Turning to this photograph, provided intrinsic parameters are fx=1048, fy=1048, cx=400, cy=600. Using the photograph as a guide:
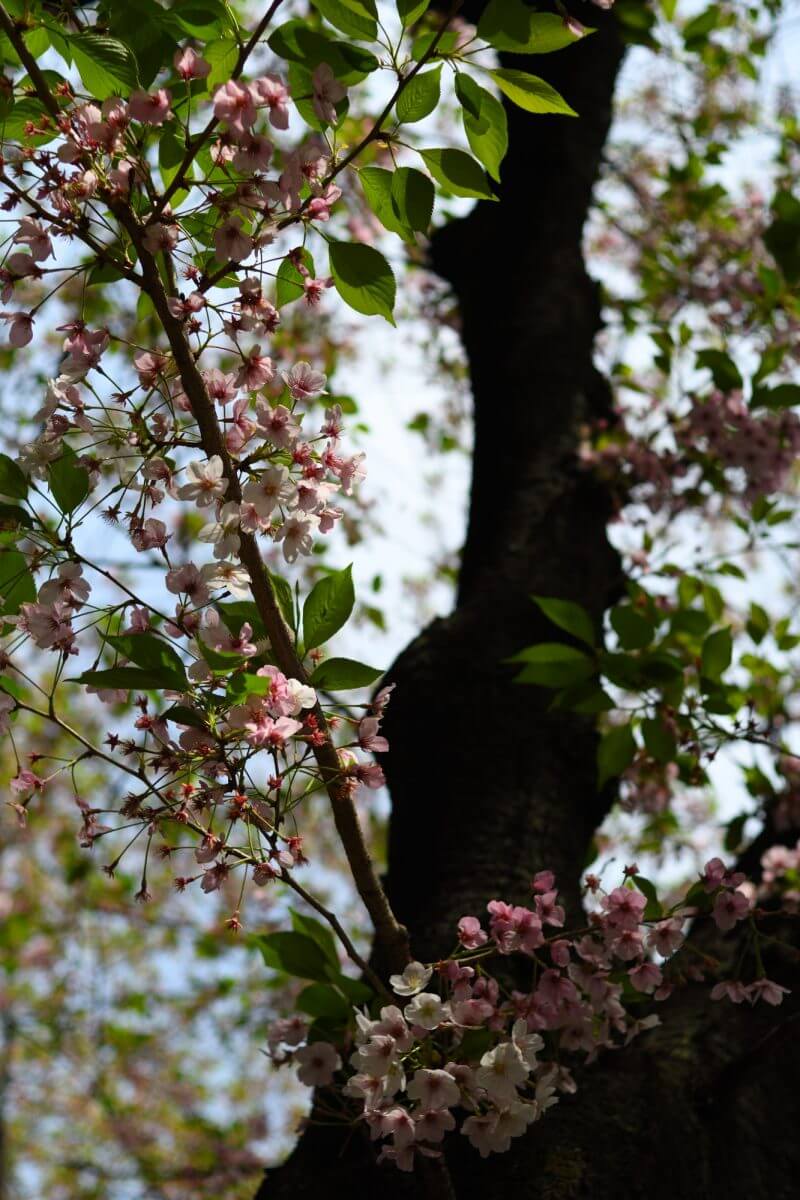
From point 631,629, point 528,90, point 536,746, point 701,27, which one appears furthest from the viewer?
point 701,27

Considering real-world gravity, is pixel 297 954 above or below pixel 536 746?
below

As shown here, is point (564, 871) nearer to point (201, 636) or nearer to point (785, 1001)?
point (785, 1001)

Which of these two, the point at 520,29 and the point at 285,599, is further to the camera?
the point at 285,599

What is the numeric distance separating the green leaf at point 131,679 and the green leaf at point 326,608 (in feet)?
0.69

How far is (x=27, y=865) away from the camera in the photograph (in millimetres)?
9695

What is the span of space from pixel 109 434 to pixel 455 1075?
86 centimetres

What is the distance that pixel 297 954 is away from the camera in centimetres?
151

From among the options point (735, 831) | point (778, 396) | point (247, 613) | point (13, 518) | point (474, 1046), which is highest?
point (778, 396)

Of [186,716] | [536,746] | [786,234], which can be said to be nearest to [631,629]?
[536,746]

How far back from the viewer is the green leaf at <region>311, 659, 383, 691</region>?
4.02 ft

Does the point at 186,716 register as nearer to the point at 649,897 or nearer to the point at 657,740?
the point at 649,897

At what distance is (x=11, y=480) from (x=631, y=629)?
1010 millimetres

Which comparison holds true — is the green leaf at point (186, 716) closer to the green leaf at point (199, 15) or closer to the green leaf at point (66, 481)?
the green leaf at point (66, 481)

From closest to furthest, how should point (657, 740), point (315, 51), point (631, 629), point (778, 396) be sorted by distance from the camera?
point (315, 51) → point (631, 629) → point (657, 740) → point (778, 396)
